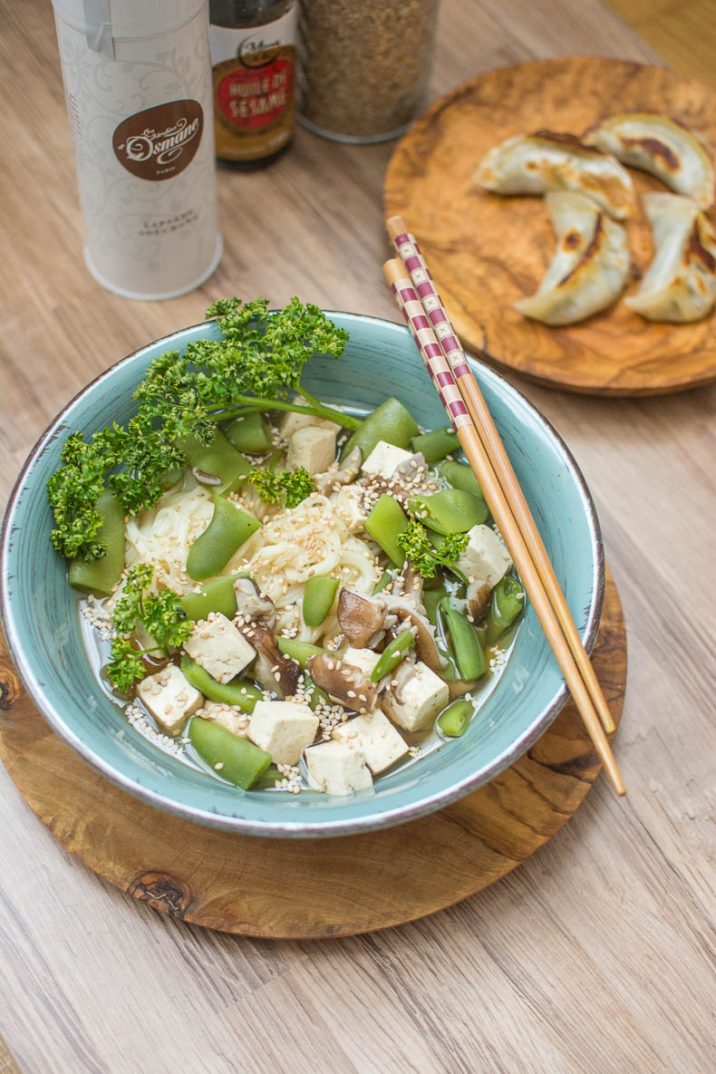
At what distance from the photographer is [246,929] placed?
3.93 ft

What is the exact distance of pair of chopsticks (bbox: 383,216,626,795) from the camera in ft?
3.75

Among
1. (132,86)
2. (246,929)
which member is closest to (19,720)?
(246,929)

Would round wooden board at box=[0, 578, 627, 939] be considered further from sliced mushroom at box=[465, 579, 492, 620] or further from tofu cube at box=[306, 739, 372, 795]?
sliced mushroom at box=[465, 579, 492, 620]

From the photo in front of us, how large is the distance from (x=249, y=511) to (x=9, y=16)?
125 cm

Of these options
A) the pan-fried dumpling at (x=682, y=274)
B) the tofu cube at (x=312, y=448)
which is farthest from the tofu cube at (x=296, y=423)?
the pan-fried dumpling at (x=682, y=274)

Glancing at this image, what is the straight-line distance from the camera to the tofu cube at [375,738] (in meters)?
1.21

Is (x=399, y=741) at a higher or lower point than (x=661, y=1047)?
higher

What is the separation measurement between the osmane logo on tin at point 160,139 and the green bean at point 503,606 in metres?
0.75

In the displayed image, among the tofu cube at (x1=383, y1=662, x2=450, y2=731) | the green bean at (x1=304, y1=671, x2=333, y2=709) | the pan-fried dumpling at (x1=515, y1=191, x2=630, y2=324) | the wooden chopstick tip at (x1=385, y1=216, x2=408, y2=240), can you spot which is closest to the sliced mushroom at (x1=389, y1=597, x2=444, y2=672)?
the tofu cube at (x1=383, y1=662, x2=450, y2=731)

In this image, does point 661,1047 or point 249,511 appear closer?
point 661,1047

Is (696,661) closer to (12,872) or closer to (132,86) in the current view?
(12,872)

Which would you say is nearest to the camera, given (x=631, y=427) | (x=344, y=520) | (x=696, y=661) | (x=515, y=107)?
(x=344, y=520)

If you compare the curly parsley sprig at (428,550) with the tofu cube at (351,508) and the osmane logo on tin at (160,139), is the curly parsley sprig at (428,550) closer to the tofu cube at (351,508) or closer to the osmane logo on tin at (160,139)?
the tofu cube at (351,508)

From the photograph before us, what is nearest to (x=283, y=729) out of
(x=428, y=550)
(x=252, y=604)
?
(x=252, y=604)
